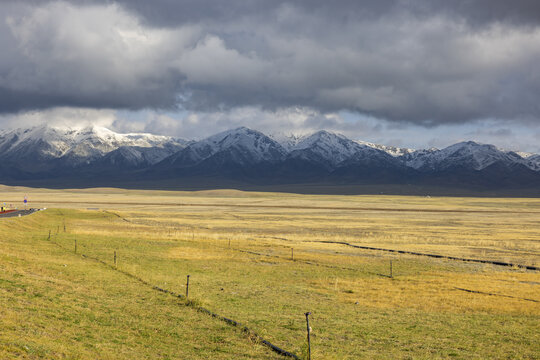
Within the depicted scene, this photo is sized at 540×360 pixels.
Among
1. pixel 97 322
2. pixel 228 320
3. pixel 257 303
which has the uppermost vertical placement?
pixel 97 322

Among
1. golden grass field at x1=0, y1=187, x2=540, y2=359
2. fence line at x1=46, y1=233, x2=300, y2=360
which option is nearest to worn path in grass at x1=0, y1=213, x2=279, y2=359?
golden grass field at x1=0, y1=187, x2=540, y2=359

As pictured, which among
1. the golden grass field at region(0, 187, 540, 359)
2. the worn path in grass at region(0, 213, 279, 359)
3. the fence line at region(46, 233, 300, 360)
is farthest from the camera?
the golden grass field at region(0, 187, 540, 359)

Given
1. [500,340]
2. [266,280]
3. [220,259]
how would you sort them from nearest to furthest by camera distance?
[500,340]
[266,280]
[220,259]

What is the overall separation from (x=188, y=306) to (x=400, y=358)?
480 inches

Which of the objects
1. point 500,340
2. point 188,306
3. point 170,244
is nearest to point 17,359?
point 188,306

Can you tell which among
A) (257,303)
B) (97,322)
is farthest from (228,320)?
(97,322)

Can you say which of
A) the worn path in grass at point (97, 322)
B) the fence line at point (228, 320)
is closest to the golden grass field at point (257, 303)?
the worn path in grass at point (97, 322)

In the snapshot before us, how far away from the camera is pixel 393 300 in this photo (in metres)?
32.2

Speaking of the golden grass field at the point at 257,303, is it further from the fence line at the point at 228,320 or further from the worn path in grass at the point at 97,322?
the fence line at the point at 228,320

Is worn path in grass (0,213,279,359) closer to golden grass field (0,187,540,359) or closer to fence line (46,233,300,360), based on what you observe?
golden grass field (0,187,540,359)

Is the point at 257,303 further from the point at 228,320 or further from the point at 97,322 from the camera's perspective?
the point at 97,322

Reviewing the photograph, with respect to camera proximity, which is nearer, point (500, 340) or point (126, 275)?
point (500, 340)

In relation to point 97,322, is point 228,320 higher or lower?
lower

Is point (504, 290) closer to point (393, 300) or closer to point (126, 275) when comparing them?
point (393, 300)
